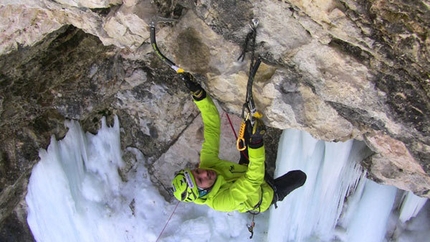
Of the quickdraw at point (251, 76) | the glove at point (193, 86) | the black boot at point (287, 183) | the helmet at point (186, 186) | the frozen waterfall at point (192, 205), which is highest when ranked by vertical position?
the quickdraw at point (251, 76)

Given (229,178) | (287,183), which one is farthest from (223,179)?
(287,183)

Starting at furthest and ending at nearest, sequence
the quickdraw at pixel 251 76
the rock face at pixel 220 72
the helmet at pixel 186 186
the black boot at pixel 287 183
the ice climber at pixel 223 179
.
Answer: the black boot at pixel 287 183 → the helmet at pixel 186 186 → the ice climber at pixel 223 179 → the quickdraw at pixel 251 76 → the rock face at pixel 220 72

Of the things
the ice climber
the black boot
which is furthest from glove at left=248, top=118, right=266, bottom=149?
the black boot

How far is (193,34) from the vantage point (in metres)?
3.27

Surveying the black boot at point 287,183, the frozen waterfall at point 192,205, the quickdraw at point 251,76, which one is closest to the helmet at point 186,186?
the quickdraw at point 251,76

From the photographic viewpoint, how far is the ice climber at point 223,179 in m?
3.32

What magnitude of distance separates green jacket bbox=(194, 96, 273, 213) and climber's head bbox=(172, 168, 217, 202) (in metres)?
0.09

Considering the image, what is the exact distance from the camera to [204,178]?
141 inches

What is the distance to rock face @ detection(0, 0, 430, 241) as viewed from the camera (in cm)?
235

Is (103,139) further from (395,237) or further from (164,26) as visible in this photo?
(395,237)

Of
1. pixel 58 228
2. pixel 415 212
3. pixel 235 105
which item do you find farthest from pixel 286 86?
pixel 58 228

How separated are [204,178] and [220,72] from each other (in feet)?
3.07

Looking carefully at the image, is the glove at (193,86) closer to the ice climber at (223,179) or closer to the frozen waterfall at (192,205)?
the ice climber at (223,179)

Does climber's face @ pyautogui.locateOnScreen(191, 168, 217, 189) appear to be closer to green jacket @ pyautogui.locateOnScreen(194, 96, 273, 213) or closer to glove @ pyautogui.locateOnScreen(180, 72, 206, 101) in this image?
A: green jacket @ pyautogui.locateOnScreen(194, 96, 273, 213)
